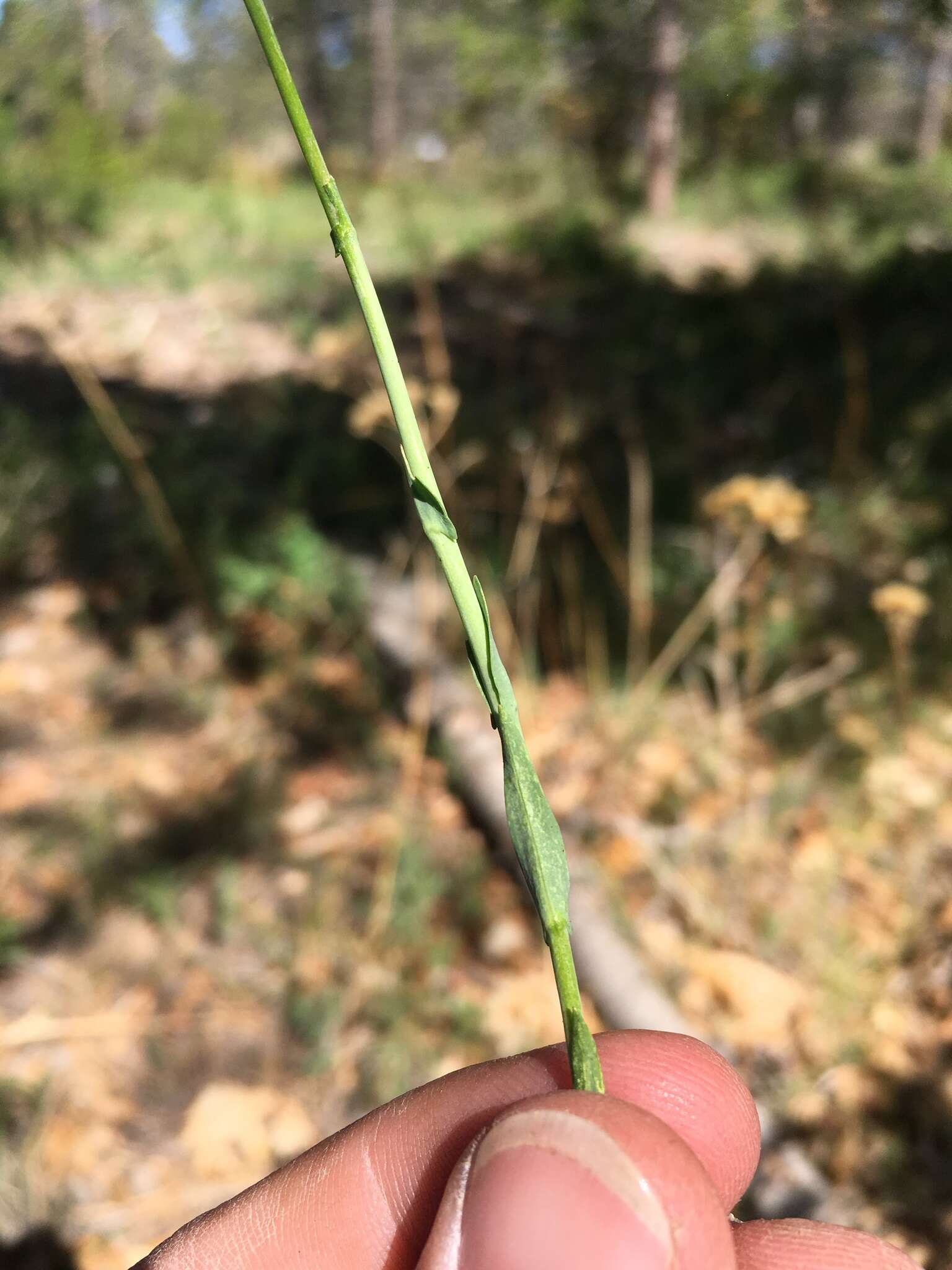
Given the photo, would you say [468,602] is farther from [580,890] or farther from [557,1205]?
[580,890]

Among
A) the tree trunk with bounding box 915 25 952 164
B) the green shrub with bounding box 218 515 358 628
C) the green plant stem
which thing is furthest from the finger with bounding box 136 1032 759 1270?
the tree trunk with bounding box 915 25 952 164

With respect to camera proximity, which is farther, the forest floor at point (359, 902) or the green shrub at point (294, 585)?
the green shrub at point (294, 585)

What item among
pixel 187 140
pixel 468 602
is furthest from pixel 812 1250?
pixel 187 140

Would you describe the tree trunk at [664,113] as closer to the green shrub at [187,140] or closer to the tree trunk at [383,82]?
the green shrub at [187,140]

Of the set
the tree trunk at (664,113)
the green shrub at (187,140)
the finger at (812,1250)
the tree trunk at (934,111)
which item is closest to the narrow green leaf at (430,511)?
the finger at (812,1250)

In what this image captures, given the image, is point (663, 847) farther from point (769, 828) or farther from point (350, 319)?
point (350, 319)

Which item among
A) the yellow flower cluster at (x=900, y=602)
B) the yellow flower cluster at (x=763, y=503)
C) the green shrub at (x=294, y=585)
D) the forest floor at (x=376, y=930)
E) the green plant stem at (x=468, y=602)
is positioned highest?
the green plant stem at (x=468, y=602)
